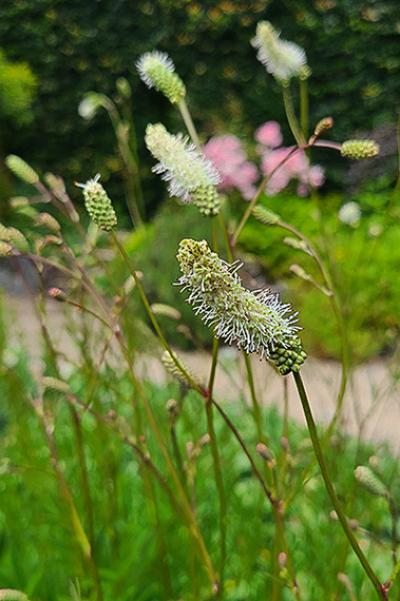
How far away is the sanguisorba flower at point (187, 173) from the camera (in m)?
1.00

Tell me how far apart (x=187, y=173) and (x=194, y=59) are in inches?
241

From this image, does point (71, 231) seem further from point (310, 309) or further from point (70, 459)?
point (70, 459)

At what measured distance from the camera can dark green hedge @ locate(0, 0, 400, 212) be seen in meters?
6.44

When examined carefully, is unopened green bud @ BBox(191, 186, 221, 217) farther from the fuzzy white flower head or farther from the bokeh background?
the bokeh background

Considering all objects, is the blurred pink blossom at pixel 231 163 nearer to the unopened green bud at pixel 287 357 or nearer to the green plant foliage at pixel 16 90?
the green plant foliage at pixel 16 90

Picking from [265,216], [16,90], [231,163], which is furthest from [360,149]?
[16,90]

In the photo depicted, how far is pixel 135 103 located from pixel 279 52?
583 centimetres

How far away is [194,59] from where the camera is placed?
22.7 feet

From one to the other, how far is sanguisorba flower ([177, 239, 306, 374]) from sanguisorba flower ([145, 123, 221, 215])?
0.73ft

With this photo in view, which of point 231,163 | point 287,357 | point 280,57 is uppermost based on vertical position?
point 231,163

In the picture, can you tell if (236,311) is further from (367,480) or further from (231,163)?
(231,163)

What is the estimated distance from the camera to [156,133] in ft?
3.54

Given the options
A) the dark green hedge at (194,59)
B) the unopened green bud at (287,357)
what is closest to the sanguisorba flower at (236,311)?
the unopened green bud at (287,357)

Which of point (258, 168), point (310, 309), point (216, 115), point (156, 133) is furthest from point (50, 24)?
point (156, 133)
